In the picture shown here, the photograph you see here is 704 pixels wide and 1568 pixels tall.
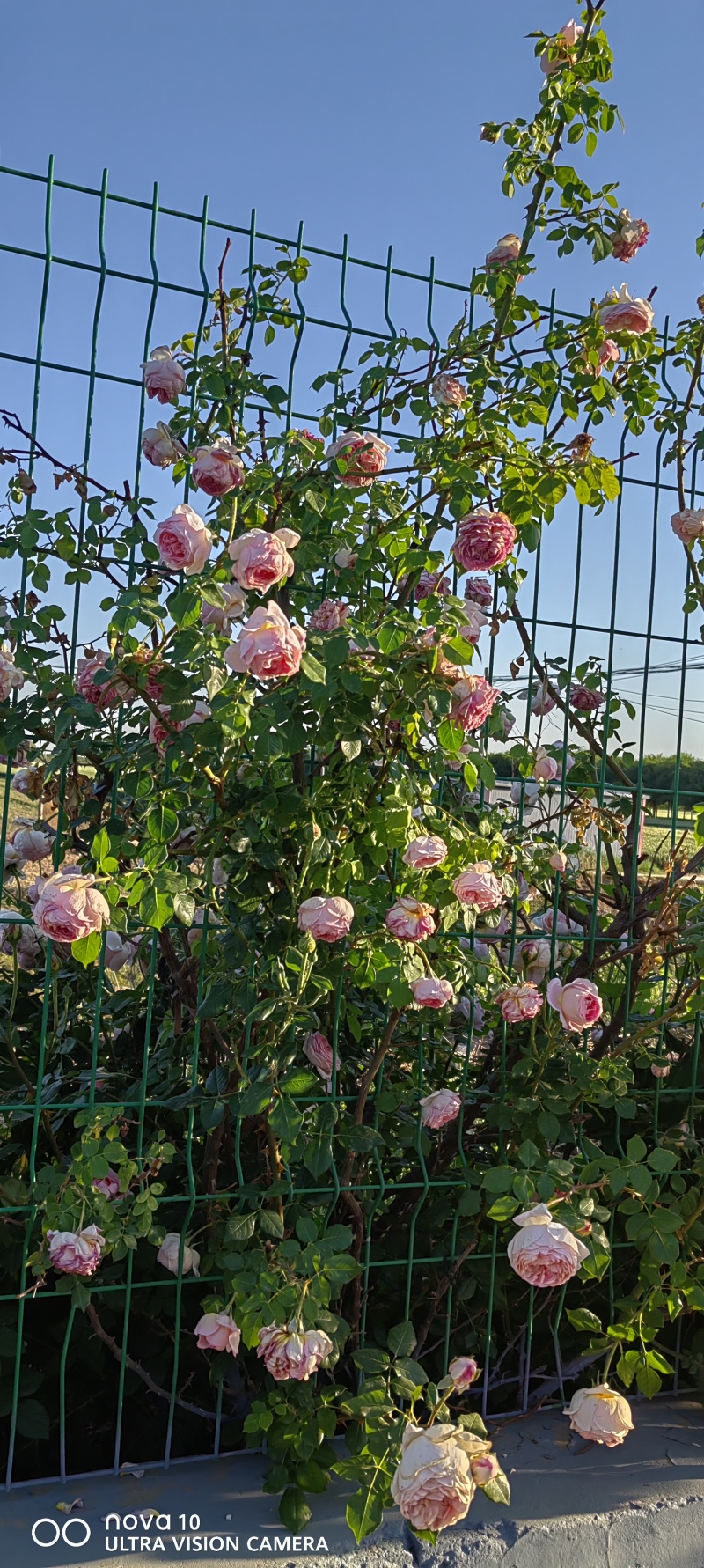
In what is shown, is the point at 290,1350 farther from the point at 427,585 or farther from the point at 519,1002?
the point at 427,585

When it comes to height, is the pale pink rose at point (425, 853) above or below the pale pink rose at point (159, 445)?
below

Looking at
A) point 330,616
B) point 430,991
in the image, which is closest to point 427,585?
point 330,616

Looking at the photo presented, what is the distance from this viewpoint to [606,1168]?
76.8 inches

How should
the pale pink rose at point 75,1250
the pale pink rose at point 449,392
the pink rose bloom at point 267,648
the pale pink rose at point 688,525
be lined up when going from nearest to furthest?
the pink rose bloom at point 267,648, the pale pink rose at point 75,1250, the pale pink rose at point 449,392, the pale pink rose at point 688,525

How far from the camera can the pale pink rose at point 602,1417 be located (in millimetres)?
1839

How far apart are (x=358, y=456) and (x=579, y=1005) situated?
3.32 feet

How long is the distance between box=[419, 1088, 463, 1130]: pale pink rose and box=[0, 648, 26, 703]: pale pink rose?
989 mm

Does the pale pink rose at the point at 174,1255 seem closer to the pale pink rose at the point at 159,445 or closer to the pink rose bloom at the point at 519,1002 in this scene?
the pink rose bloom at the point at 519,1002

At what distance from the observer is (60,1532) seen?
1.68 meters

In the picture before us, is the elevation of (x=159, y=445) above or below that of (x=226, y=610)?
above

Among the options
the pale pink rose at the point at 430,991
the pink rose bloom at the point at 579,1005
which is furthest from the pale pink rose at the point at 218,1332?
the pink rose bloom at the point at 579,1005

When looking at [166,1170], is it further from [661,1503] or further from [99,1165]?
[661,1503]

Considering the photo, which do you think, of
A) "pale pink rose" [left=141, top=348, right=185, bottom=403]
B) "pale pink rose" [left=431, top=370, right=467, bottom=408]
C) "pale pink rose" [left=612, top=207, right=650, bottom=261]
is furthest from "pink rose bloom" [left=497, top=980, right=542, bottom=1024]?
"pale pink rose" [left=612, top=207, right=650, bottom=261]

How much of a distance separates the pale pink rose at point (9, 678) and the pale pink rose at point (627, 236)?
4.56 ft
